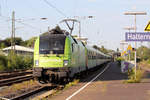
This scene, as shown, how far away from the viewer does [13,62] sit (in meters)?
34.5

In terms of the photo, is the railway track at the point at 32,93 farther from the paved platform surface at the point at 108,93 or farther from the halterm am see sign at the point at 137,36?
the halterm am see sign at the point at 137,36

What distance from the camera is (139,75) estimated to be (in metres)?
17.6

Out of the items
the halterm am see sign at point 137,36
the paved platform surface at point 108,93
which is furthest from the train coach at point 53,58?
the halterm am see sign at point 137,36

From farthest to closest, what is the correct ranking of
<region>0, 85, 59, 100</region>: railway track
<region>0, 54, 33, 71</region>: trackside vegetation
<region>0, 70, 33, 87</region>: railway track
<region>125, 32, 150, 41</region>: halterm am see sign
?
<region>0, 54, 33, 71</region>: trackside vegetation → <region>125, 32, 150, 41</region>: halterm am see sign → <region>0, 70, 33, 87</region>: railway track → <region>0, 85, 59, 100</region>: railway track

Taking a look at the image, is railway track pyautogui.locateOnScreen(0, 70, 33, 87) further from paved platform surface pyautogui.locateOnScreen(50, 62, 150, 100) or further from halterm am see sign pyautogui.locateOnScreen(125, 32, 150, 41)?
halterm am see sign pyautogui.locateOnScreen(125, 32, 150, 41)

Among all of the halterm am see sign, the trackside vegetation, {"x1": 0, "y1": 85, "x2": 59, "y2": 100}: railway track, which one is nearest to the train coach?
{"x1": 0, "y1": 85, "x2": 59, "y2": 100}: railway track

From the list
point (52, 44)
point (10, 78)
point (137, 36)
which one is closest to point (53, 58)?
point (52, 44)

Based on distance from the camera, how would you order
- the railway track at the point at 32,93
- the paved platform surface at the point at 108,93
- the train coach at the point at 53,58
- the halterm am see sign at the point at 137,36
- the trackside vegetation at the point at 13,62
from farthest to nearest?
1. the trackside vegetation at the point at 13,62
2. the halterm am see sign at the point at 137,36
3. the train coach at the point at 53,58
4. the railway track at the point at 32,93
5. the paved platform surface at the point at 108,93

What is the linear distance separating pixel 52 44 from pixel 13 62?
66.5ft

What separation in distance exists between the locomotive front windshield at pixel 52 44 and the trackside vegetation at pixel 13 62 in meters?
16.4

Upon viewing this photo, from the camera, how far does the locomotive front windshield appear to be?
49.9 feet

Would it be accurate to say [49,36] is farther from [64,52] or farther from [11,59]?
[11,59]

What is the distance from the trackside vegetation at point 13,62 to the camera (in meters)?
31.6

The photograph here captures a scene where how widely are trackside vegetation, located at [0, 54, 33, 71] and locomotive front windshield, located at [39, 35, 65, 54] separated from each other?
1641 centimetres
